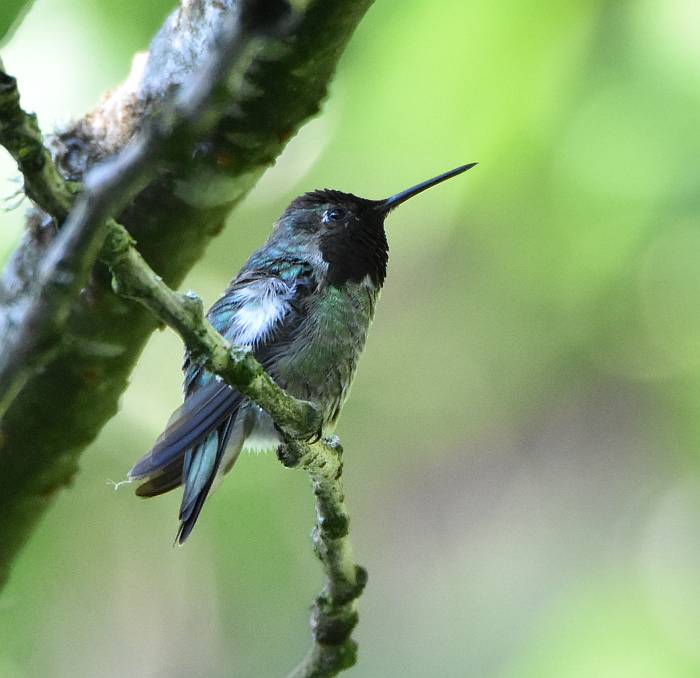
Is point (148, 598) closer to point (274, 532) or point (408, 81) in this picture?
point (274, 532)

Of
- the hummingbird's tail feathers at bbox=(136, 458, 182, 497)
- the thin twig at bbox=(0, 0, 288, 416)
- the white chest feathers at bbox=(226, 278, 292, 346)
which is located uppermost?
the white chest feathers at bbox=(226, 278, 292, 346)

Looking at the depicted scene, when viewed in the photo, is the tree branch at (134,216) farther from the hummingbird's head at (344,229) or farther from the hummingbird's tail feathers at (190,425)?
the hummingbird's head at (344,229)

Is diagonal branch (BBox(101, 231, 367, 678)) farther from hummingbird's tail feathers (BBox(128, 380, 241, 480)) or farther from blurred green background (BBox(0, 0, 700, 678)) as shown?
blurred green background (BBox(0, 0, 700, 678))

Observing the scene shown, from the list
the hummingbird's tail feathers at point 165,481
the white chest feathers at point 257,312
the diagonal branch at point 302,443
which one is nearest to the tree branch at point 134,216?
the hummingbird's tail feathers at point 165,481

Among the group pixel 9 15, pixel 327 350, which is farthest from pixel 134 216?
pixel 9 15

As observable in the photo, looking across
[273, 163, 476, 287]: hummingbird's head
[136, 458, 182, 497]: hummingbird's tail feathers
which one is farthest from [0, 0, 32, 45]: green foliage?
[273, 163, 476, 287]: hummingbird's head

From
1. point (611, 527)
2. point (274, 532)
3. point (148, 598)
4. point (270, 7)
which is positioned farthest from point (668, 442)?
point (270, 7)
